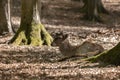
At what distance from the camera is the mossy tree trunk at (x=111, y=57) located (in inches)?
388

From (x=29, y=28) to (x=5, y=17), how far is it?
2994mm

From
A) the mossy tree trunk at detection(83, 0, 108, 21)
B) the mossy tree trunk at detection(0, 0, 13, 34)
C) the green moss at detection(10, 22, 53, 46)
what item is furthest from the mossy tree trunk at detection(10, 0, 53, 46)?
the mossy tree trunk at detection(83, 0, 108, 21)

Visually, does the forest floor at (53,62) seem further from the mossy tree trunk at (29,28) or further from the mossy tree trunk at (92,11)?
the mossy tree trunk at (92,11)

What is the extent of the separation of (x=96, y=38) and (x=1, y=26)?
14.8ft

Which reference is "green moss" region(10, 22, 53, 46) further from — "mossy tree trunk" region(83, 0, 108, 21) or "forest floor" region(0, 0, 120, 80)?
"mossy tree trunk" region(83, 0, 108, 21)

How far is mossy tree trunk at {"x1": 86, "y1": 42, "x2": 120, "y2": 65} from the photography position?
986 centimetres

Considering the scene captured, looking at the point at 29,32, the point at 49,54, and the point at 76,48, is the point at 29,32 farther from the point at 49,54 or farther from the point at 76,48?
the point at 76,48

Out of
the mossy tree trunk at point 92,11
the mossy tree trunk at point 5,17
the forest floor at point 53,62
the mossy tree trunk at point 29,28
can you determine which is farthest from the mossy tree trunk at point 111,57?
the mossy tree trunk at point 92,11

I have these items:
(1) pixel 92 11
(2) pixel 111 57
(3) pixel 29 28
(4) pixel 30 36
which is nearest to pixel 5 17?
(3) pixel 29 28

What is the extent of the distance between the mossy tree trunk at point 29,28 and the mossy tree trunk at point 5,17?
2.60 meters

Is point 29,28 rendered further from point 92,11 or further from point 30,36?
point 92,11

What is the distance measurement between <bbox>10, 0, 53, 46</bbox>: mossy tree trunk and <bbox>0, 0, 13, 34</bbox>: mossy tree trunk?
2604 millimetres

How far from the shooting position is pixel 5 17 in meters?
17.5

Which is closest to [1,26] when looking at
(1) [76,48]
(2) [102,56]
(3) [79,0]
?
(1) [76,48]
